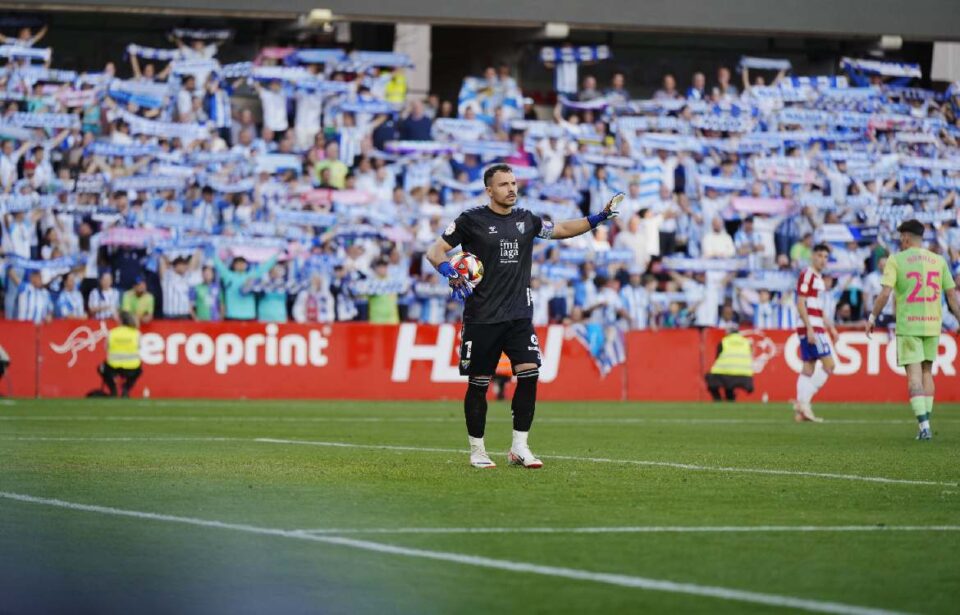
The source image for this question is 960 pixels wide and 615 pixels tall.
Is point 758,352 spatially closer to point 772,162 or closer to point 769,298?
point 769,298

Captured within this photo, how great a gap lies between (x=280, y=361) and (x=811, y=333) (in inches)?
377

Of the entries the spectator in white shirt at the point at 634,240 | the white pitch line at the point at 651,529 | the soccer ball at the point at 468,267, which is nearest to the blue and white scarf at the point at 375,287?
the spectator in white shirt at the point at 634,240

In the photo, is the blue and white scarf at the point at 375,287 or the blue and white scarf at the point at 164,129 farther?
the blue and white scarf at the point at 164,129

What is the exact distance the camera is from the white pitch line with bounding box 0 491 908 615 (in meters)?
6.34

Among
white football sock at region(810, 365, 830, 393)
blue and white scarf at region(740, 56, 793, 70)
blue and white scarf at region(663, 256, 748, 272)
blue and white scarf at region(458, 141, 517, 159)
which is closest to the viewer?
white football sock at region(810, 365, 830, 393)

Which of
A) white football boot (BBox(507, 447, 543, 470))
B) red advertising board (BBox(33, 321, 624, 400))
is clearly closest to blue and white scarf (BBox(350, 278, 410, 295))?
red advertising board (BBox(33, 321, 624, 400))

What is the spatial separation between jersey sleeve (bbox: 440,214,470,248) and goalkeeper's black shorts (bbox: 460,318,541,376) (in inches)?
24.5

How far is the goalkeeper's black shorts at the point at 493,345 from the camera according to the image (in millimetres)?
12438

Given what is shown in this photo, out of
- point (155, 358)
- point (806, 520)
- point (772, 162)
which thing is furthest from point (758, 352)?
point (806, 520)

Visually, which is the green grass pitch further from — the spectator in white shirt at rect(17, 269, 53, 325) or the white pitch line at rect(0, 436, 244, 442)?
the spectator in white shirt at rect(17, 269, 53, 325)

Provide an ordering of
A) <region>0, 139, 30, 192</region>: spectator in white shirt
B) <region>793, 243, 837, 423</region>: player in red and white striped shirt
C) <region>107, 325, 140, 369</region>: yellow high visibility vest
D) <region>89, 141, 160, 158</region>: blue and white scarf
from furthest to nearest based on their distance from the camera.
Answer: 1. <region>89, 141, 160, 158</region>: blue and white scarf
2. <region>0, 139, 30, 192</region>: spectator in white shirt
3. <region>107, 325, 140, 369</region>: yellow high visibility vest
4. <region>793, 243, 837, 423</region>: player in red and white striped shirt

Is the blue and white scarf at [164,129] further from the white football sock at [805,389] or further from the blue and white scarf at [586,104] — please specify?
the white football sock at [805,389]

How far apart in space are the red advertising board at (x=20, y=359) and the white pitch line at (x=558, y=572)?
17776mm

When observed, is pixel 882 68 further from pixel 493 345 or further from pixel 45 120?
pixel 493 345
